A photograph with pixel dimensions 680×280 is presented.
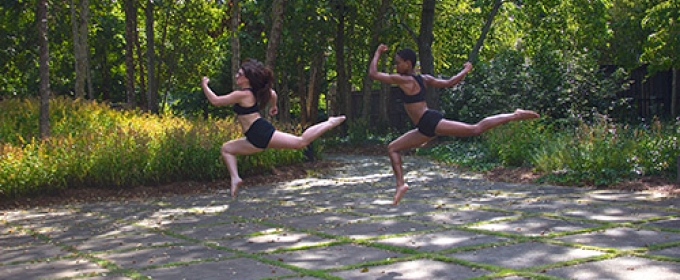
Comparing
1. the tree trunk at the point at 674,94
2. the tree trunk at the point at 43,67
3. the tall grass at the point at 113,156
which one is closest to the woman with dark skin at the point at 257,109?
the tall grass at the point at 113,156

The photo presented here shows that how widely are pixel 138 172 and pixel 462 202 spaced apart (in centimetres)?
631

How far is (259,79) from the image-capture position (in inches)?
307

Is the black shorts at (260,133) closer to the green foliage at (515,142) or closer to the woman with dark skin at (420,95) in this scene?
the woman with dark skin at (420,95)

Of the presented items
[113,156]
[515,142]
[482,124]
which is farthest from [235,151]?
[515,142]

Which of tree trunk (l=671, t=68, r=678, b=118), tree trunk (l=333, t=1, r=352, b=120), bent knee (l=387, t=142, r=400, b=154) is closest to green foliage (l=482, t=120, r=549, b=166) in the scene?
tree trunk (l=671, t=68, r=678, b=118)

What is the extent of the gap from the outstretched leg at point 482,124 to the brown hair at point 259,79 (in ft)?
5.84

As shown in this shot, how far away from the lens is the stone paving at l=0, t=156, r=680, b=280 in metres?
6.82

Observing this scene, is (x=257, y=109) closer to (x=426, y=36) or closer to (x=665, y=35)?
(x=426, y=36)

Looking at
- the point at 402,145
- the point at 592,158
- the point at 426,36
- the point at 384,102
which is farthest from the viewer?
the point at 384,102

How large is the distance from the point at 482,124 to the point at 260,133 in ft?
7.27

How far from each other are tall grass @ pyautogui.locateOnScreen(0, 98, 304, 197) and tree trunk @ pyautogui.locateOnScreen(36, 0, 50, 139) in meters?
0.43

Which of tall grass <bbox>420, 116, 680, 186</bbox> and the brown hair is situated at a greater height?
the brown hair

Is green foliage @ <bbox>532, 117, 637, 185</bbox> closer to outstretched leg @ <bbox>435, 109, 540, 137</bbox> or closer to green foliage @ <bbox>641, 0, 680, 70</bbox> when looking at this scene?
green foliage @ <bbox>641, 0, 680, 70</bbox>

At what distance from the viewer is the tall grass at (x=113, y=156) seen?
13531 mm
